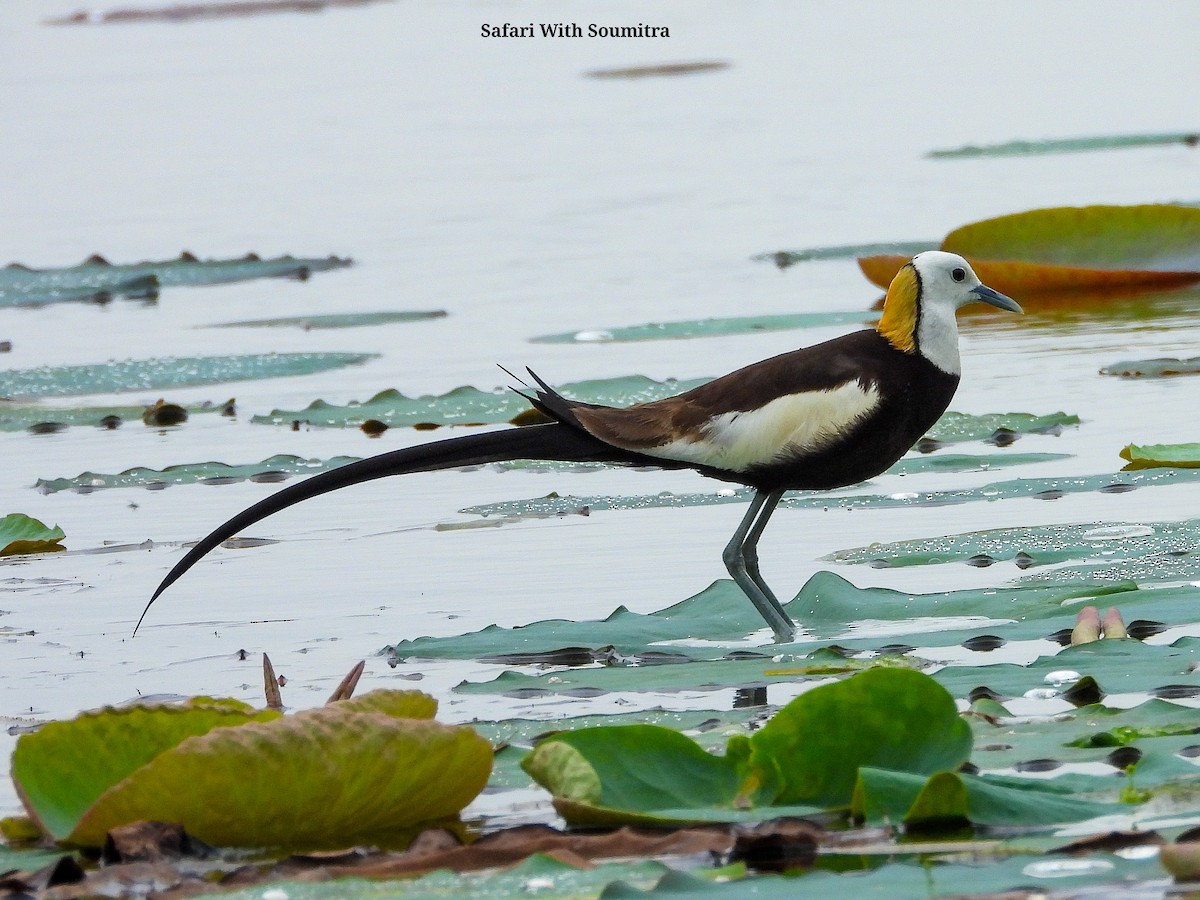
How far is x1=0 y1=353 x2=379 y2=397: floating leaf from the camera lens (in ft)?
33.0

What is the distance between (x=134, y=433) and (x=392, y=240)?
561 cm

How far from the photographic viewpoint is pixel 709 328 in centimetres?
1040

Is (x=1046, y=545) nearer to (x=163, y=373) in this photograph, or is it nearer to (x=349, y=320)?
(x=163, y=373)

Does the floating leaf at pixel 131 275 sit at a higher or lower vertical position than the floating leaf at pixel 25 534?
higher

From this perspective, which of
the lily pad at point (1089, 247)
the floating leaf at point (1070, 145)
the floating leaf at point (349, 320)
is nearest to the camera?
the lily pad at point (1089, 247)

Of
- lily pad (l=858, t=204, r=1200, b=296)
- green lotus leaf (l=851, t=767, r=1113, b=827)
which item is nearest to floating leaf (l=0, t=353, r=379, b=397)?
lily pad (l=858, t=204, r=1200, b=296)

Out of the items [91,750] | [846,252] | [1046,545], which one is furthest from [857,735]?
[846,252]

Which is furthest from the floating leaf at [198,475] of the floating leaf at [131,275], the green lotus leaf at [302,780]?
the floating leaf at [131,275]

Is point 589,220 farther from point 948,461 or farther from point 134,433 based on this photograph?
point 948,461

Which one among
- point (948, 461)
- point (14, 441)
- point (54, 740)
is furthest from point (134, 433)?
point (54, 740)

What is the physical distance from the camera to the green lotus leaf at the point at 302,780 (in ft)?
12.4

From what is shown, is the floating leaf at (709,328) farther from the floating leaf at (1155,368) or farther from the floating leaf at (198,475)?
the floating leaf at (198,475)

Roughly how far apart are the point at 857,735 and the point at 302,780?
922 mm

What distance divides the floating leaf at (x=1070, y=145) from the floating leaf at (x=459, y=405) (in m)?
7.57
